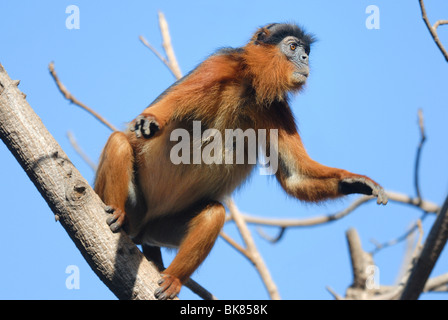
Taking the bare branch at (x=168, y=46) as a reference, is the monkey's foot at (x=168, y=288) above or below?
below

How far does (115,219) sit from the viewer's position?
6777mm

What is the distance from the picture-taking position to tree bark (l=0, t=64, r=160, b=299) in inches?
254

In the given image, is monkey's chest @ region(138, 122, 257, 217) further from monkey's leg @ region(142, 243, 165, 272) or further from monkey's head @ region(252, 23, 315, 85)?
monkey's head @ region(252, 23, 315, 85)

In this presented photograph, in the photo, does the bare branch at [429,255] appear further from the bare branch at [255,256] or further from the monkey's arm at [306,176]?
the bare branch at [255,256]

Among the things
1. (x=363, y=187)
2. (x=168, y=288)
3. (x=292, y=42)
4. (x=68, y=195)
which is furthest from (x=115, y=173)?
(x=292, y=42)

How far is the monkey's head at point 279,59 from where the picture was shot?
26.7 ft

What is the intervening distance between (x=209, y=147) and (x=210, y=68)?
120 cm

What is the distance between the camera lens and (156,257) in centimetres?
851

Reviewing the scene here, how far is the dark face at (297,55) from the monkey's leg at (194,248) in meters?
2.38

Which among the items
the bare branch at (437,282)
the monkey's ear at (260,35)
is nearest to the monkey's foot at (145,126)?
the monkey's ear at (260,35)

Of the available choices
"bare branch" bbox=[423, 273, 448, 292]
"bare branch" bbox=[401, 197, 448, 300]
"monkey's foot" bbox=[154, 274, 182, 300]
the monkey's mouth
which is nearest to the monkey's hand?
"bare branch" bbox=[401, 197, 448, 300]

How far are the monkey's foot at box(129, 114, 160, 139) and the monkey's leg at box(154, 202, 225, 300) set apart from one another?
5.96ft
